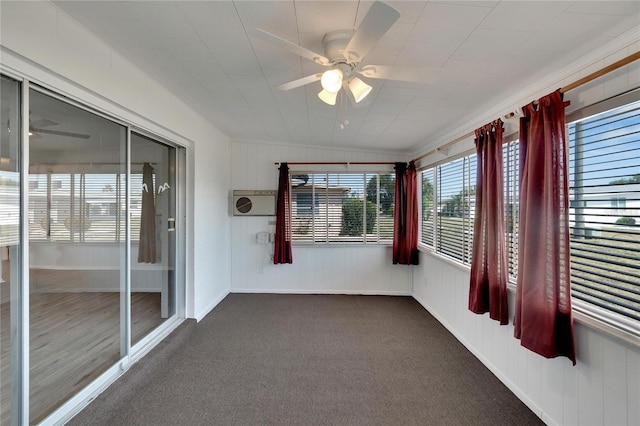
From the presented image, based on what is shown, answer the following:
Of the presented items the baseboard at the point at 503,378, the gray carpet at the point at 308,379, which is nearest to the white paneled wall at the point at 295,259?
the gray carpet at the point at 308,379

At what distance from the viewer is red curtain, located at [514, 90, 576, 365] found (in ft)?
5.10

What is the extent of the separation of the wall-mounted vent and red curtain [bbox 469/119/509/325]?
2941 mm

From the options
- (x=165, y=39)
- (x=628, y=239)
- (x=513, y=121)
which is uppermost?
(x=165, y=39)

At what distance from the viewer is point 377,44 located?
1.59m

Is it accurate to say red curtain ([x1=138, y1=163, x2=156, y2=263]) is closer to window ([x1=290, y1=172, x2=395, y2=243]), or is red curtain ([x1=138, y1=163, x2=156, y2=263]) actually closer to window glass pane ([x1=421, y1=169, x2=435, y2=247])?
window ([x1=290, y1=172, x2=395, y2=243])

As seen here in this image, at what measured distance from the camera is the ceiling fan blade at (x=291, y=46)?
1205 mm

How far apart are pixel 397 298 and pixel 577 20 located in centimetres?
366

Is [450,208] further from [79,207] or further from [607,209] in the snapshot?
[79,207]

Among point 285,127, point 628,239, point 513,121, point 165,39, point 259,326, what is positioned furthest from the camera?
point 285,127

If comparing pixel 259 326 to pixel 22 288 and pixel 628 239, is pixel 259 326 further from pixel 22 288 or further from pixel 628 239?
pixel 628 239

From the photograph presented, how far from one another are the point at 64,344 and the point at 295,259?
2.93m

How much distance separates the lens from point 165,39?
1.67m

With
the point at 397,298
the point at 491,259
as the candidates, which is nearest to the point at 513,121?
the point at 491,259

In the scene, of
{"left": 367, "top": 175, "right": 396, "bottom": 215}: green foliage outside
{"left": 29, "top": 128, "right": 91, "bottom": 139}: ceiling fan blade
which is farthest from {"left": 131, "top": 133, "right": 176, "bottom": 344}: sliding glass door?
{"left": 367, "top": 175, "right": 396, "bottom": 215}: green foliage outside
